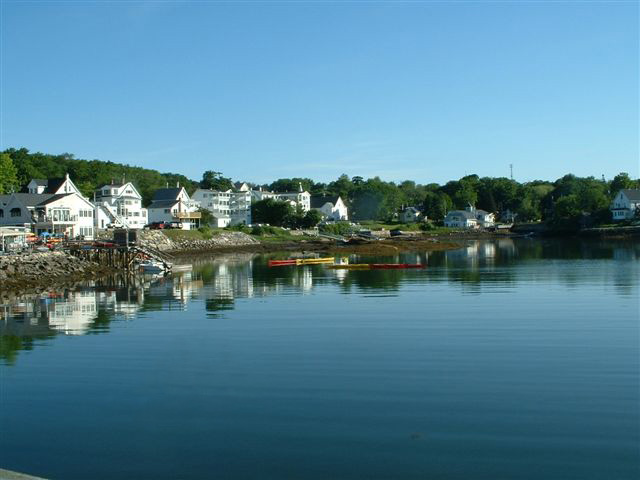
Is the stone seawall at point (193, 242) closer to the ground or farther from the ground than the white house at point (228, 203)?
closer to the ground

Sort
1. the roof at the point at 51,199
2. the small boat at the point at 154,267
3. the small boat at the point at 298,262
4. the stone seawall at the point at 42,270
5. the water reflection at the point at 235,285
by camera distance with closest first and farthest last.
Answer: the water reflection at the point at 235,285
the stone seawall at the point at 42,270
the small boat at the point at 154,267
the small boat at the point at 298,262
the roof at the point at 51,199

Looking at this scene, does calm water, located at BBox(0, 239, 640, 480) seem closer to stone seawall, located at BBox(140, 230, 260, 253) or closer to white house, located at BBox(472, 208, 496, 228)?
stone seawall, located at BBox(140, 230, 260, 253)

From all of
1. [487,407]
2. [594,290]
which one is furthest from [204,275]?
[487,407]

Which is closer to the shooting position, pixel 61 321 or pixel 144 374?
pixel 144 374

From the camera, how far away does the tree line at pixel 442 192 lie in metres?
116

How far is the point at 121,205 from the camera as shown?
311ft

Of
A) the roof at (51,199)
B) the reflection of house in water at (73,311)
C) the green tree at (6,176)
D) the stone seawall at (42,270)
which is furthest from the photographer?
the green tree at (6,176)

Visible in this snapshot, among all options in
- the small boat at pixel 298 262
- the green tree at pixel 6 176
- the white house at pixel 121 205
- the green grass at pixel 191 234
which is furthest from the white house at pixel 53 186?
the small boat at pixel 298 262

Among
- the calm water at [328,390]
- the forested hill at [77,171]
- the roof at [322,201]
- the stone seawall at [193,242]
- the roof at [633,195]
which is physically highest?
the forested hill at [77,171]

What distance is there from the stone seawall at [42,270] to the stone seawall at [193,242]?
2109 cm

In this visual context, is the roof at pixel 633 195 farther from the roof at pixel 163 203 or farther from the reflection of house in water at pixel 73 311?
the reflection of house in water at pixel 73 311

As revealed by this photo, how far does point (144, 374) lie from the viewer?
18.2 meters

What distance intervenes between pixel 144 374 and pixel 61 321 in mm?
12059

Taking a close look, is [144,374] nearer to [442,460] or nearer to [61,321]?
[442,460]
